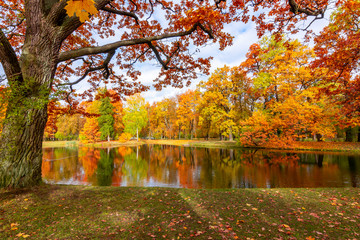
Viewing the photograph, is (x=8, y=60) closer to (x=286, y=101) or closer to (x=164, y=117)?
(x=286, y=101)

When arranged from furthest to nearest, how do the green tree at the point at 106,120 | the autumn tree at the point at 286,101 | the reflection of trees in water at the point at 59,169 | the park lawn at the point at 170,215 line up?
the green tree at the point at 106,120
the autumn tree at the point at 286,101
the reflection of trees in water at the point at 59,169
the park lawn at the point at 170,215

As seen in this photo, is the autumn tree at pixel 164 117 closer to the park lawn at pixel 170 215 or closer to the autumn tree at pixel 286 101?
the autumn tree at pixel 286 101

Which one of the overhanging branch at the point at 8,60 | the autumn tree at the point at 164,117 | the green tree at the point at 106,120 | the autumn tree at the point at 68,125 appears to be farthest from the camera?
the autumn tree at the point at 164,117

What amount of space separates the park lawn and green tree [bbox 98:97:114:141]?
2979cm

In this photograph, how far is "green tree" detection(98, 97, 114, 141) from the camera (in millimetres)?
31359

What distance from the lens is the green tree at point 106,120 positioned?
31.4 metres

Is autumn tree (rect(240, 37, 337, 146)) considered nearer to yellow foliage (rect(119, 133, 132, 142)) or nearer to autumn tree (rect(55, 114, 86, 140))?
yellow foliage (rect(119, 133, 132, 142))

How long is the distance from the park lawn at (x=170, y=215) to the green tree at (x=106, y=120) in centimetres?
2979

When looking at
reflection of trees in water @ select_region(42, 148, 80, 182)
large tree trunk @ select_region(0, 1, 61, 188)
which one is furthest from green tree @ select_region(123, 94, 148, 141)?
large tree trunk @ select_region(0, 1, 61, 188)

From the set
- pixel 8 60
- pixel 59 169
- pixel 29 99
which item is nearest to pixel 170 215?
pixel 29 99

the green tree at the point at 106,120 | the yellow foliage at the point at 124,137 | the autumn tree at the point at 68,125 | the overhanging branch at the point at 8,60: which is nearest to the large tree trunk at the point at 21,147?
the overhanging branch at the point at 8,60

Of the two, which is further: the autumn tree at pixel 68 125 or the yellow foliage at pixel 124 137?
the autumn tree at pixel 68 125

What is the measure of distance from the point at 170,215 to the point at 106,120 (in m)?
32.2

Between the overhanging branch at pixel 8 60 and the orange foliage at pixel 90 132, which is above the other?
the overhanging branch at pixel 8 60
